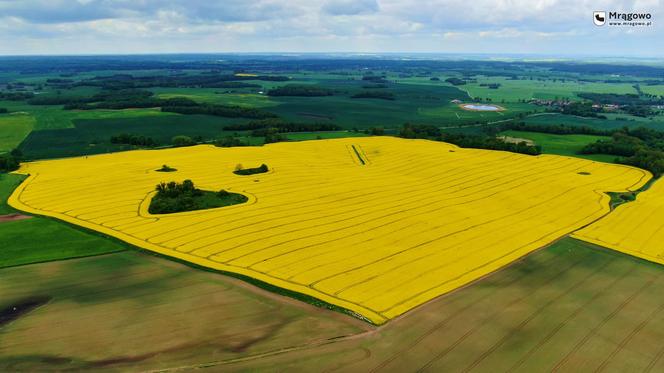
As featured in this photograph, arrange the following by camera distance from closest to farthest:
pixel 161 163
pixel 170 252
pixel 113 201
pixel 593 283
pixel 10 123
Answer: pixel 593 283 < pixel 170 252 < pixel 113 201 < pixel 161 163 < pixel 10 123

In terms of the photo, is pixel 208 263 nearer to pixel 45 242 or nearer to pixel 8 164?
pixel 45 242

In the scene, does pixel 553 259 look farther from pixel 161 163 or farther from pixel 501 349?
pixel 161 163

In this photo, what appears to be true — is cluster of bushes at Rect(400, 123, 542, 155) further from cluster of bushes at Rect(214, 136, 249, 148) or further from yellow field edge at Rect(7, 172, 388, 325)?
yellow field edge at Rect(7, 172, 388, 325)

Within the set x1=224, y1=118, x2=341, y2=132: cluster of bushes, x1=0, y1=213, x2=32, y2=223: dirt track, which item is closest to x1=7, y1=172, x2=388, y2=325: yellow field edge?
x1=0, y1=213, x2=32, y2=223: dirt track

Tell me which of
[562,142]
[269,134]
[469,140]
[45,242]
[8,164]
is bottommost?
[45,242]

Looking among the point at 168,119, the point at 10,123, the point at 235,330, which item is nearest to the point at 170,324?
the point at 235,330

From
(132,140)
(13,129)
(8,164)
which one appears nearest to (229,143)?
(132,140)
